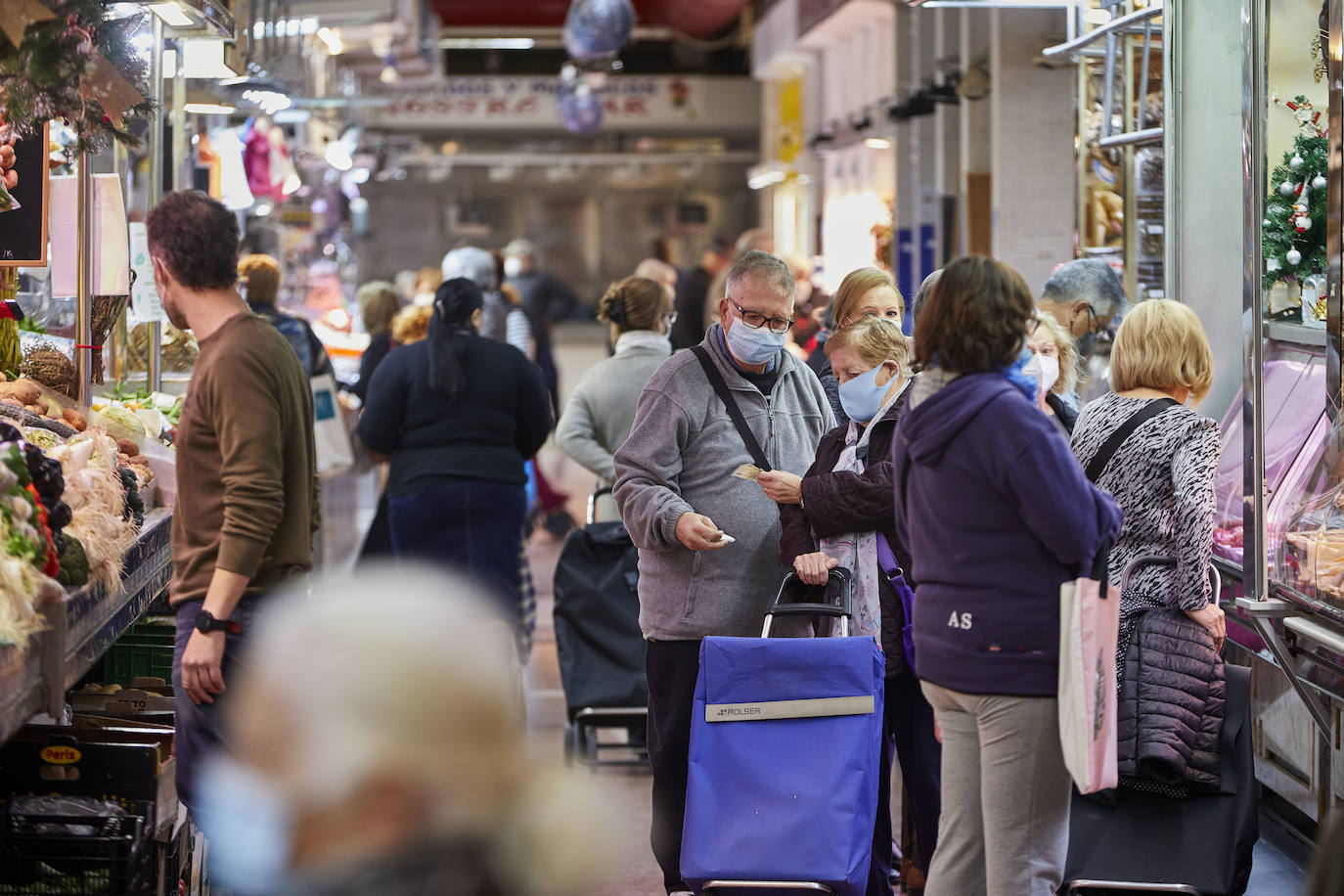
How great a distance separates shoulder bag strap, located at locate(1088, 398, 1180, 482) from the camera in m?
3.88

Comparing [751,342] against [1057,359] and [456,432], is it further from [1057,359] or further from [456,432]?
[456,432]

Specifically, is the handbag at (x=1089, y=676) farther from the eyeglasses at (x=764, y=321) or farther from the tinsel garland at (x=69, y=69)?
the tinsel garland at (x=69, y=69)

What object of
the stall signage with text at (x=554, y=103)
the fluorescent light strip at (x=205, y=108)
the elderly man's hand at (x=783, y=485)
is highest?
the stall signage with text at (x=554, y=103)

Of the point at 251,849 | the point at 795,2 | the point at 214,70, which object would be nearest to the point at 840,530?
the point at 251,849

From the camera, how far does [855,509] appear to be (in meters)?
3.82

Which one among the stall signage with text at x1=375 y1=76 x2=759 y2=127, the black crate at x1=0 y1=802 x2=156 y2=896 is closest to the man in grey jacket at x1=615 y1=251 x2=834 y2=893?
the black crate at x1=0 y1=802 x2=156 y2=896

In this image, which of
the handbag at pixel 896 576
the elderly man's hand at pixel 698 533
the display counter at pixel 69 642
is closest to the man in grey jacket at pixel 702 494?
the elderly man's hand at pixel 698 533

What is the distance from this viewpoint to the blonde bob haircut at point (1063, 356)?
15.5ft

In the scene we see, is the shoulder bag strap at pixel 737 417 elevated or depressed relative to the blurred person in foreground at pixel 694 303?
depressed

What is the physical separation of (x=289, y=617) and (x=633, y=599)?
424 centimetres

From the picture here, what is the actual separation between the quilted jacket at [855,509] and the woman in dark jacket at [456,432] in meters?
2.04

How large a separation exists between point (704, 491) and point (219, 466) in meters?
1.22

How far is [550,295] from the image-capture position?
11570 millimetres

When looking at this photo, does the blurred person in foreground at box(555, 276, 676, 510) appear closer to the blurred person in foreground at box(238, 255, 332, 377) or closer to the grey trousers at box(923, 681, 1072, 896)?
the blurred person in foreground at box(238, 255, 332, 377)
